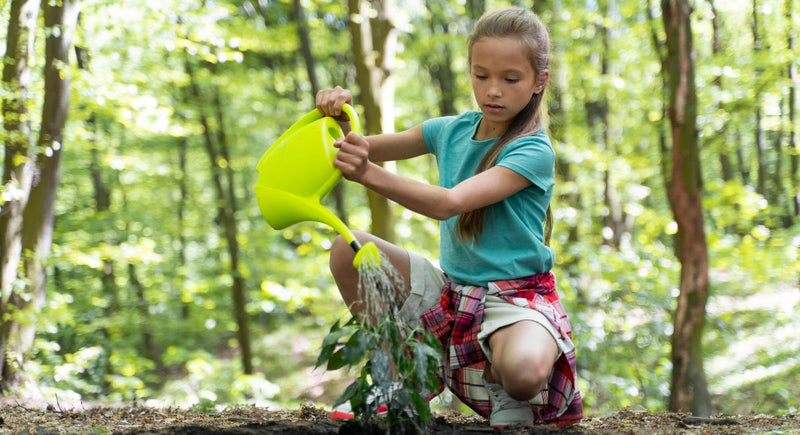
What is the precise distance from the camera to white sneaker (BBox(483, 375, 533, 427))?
214 cm

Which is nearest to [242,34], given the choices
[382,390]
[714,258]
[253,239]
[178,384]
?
[253,239]

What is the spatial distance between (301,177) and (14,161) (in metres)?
2.60

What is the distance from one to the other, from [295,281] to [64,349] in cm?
385

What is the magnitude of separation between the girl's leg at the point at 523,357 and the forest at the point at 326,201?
0.42m

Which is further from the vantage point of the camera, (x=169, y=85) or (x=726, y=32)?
(x=726, y=32)

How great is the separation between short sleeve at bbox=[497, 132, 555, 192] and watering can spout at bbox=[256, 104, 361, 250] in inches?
19.3

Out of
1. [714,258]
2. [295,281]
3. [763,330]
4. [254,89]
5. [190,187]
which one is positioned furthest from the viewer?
[190,187]

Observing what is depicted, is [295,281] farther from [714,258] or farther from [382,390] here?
[382,390]

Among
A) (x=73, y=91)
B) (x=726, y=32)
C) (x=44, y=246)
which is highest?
(x=726, y=32)

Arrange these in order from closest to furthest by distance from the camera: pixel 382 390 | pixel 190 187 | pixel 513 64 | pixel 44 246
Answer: pixel 382 390 < pixel 513 64 < pixel 44 246 < pixel 190 187

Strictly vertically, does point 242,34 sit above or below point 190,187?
above

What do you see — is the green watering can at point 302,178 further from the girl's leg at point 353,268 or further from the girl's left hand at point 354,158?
the girl's leg at point 353,268

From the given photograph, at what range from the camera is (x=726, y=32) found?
1263cm

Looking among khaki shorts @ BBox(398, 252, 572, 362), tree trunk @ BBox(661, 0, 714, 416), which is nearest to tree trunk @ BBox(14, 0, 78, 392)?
khaki shorts @ BBox(398, 252, 572, 362)
